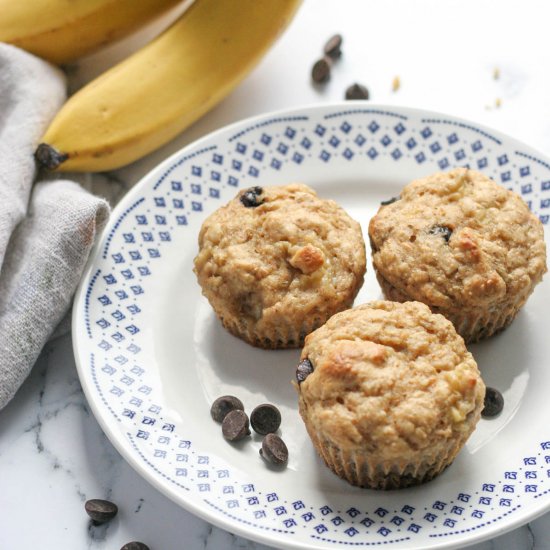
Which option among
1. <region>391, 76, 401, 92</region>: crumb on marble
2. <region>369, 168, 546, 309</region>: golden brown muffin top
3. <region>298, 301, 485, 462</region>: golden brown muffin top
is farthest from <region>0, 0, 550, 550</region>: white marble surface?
<region>369, 168, 546, 309</region>: golden brown muffin top

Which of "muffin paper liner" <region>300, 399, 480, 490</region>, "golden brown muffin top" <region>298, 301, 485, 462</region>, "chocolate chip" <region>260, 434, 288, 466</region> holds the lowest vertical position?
"chocolate chip" <region>260, 434, 288, 466</region>

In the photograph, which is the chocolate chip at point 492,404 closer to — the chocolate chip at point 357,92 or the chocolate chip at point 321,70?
the chocolate chip at point 357,92

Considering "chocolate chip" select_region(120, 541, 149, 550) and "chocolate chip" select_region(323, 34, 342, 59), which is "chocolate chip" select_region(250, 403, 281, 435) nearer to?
"chocolate chip" select_region(120, 541, 149, 550)

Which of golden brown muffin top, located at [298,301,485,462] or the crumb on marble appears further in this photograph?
the crumb on marble

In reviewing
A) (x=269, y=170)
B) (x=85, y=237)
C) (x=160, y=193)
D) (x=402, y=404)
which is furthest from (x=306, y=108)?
(x=402, y=404)

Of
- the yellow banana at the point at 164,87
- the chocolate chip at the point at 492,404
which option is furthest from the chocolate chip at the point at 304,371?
the yellow banana at the point at 164,87

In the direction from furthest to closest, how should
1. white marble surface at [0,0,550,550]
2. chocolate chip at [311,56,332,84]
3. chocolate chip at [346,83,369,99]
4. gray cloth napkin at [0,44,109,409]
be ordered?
chocolate chip at [311,56,332,84], chocolate chip at [346,83,369,99], gray cloth napkin at [0,44,109,409], white marble surface at [0,0,550,550]

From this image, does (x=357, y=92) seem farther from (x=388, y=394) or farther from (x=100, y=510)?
(x=100, y=510)
